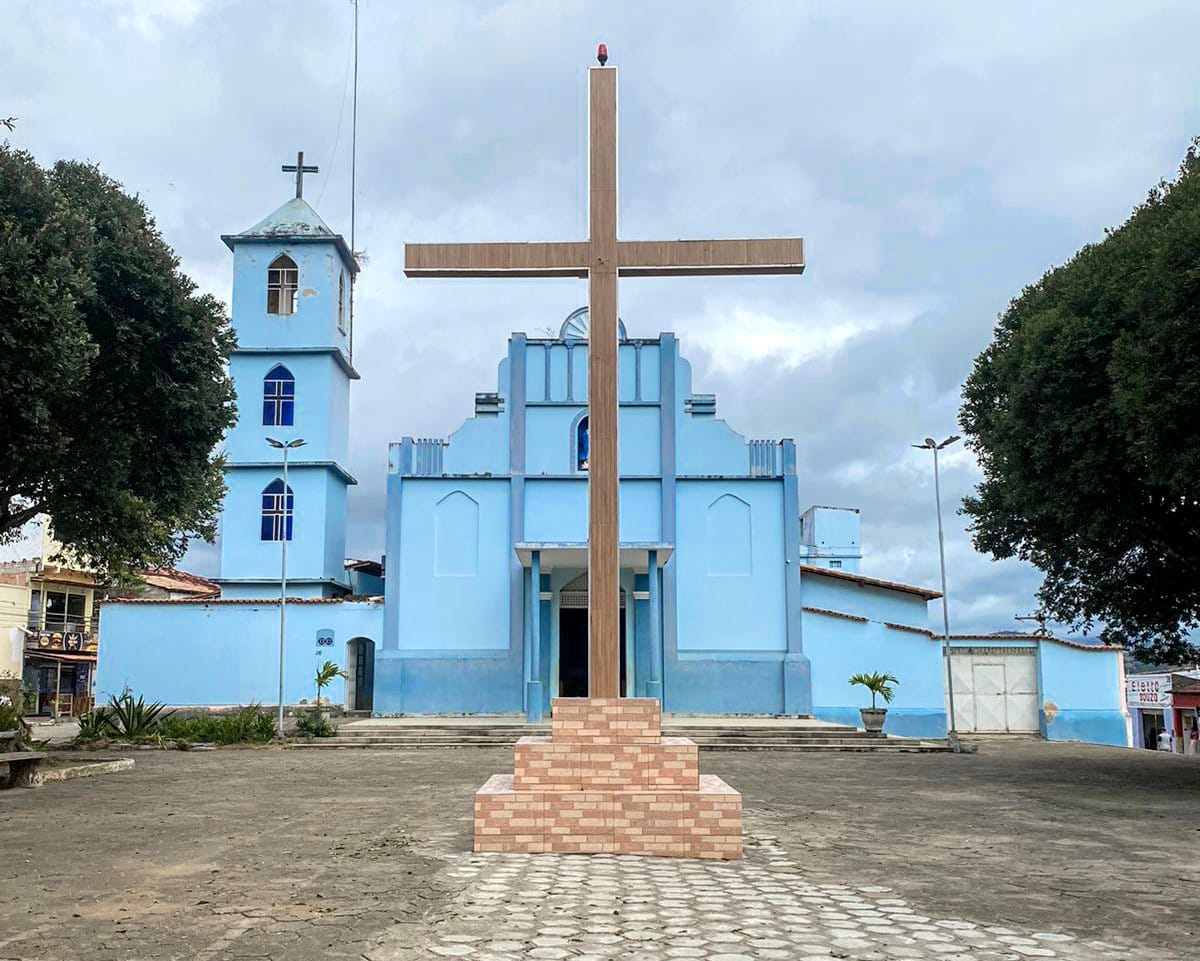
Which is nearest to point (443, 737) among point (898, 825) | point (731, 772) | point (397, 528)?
point (397, 528)

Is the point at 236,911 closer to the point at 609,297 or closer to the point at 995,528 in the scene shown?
the point at 609,297

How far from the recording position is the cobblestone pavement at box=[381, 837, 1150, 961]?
16.7ft

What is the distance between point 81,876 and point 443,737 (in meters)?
15.0

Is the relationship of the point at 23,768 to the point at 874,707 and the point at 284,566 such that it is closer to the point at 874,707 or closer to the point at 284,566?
the point at 284,566

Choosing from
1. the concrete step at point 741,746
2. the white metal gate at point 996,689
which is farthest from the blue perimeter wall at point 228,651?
the white metal gate at point 996,689

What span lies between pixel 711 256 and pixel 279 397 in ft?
70.4

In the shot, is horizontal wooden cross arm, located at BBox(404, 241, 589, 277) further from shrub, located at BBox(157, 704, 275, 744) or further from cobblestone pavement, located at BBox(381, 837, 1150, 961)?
shrub, located at BBox(157, 704, 275, 744)

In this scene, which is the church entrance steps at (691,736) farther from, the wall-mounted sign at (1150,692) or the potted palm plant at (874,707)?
the wall-mounted sign at (1150,692)

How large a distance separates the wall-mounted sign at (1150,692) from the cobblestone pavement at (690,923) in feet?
103

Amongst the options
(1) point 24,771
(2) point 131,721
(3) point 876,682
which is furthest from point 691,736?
(1) point 24,771

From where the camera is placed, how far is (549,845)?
25.3ft

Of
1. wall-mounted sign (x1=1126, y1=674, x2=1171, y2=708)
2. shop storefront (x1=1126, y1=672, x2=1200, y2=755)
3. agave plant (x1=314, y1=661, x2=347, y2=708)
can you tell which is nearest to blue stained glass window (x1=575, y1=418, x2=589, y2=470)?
agave plant (x1=314, y1=661, x2=347, y2=708)

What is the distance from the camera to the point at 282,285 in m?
29.3

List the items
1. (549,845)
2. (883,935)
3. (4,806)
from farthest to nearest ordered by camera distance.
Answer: (4,806), (549,845), (883,935)
